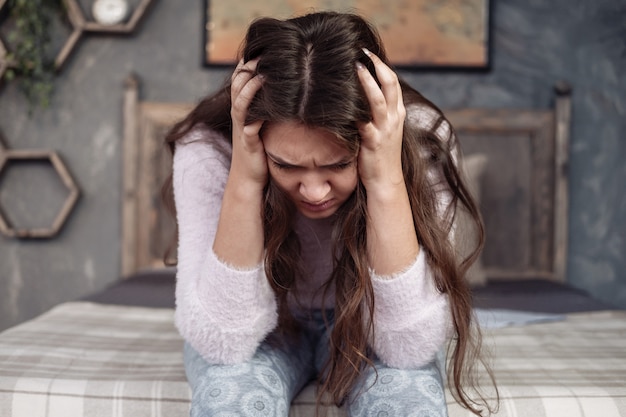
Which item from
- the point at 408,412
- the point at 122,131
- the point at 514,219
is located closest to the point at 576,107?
the point at 514,219

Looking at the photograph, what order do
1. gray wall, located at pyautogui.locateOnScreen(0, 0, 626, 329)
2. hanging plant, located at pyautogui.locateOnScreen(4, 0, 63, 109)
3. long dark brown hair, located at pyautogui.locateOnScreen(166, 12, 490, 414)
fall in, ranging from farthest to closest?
gray wall, located at pyautogui.locateOnScreen(0, 0, 626, 329), hanging plant, located at pyautogui.locateOnScreen(4, 0, 63, 109), long dark brown hair, located at pyautogui.locateOnScreen(166, 12, 490, 414)

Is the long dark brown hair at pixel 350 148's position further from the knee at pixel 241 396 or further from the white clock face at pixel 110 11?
the white clock face at pixel 110 11

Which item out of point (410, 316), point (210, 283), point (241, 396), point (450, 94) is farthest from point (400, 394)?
point (450, 94)

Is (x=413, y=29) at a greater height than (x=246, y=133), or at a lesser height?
lesser

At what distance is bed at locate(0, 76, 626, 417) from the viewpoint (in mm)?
1198

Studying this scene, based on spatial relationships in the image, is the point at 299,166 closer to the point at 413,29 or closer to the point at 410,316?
the point at 410,316

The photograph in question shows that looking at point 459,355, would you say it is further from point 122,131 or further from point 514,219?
point 122,131

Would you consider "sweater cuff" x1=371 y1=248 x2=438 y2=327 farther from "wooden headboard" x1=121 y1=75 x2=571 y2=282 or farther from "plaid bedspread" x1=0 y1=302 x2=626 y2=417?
"wooden headboard" x1=121 y1=75 x2=571 y2=282

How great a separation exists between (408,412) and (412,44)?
2.14 meters

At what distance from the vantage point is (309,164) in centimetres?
98

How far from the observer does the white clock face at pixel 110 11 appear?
2783 millimetres

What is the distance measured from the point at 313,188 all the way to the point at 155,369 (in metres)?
0.57

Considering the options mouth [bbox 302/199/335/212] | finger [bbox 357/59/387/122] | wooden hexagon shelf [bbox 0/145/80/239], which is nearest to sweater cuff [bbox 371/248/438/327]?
mouth [bbox 302/199/335/212]

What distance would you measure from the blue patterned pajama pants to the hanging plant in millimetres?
1998
